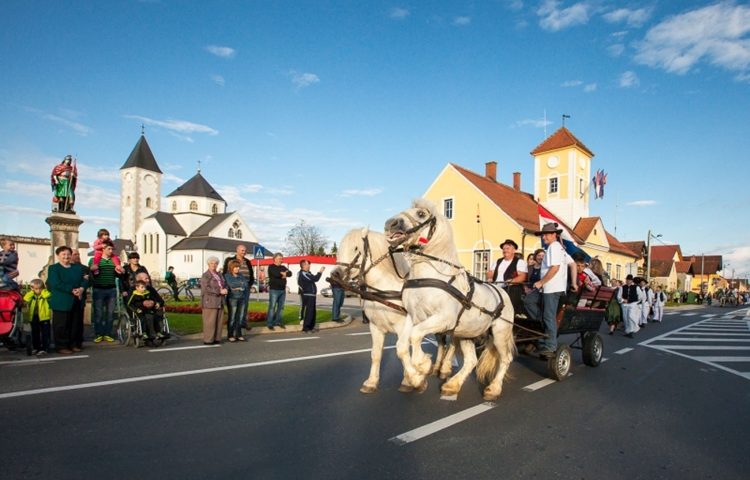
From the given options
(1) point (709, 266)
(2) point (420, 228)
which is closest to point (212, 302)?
(2) point (420, 228)

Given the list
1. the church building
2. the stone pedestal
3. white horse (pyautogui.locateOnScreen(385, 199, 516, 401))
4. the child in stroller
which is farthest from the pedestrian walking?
the church building

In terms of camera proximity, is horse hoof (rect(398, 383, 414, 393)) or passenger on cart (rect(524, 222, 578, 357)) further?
passenger on cart (rect(524, 222, 578, 357))

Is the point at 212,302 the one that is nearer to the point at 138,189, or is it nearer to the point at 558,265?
the point at 558,265

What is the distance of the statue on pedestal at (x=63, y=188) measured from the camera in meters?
14.1

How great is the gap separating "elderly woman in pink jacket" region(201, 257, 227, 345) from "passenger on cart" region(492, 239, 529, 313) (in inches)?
230

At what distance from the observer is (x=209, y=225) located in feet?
256

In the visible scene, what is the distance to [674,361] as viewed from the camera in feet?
31.6

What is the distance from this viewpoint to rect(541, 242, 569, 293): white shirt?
6.91m

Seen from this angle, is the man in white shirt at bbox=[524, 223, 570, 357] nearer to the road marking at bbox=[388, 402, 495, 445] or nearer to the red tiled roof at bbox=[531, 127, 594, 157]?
the road marking at bbox=[388, 402, 495, 445]

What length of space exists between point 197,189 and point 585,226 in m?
66.8

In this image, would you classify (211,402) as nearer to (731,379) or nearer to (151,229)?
(731,379)

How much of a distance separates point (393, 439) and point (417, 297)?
5.18 ft

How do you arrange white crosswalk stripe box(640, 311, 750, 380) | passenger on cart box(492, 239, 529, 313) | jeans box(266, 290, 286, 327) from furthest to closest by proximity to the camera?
jeans box(266, 290, 286, 327), white crosswalk stripe box(640, 311, 750, 380), passenger on cart box(492, 239, 529, 313)

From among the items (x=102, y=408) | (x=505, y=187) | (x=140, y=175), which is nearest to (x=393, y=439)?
(x=102, y=408)
